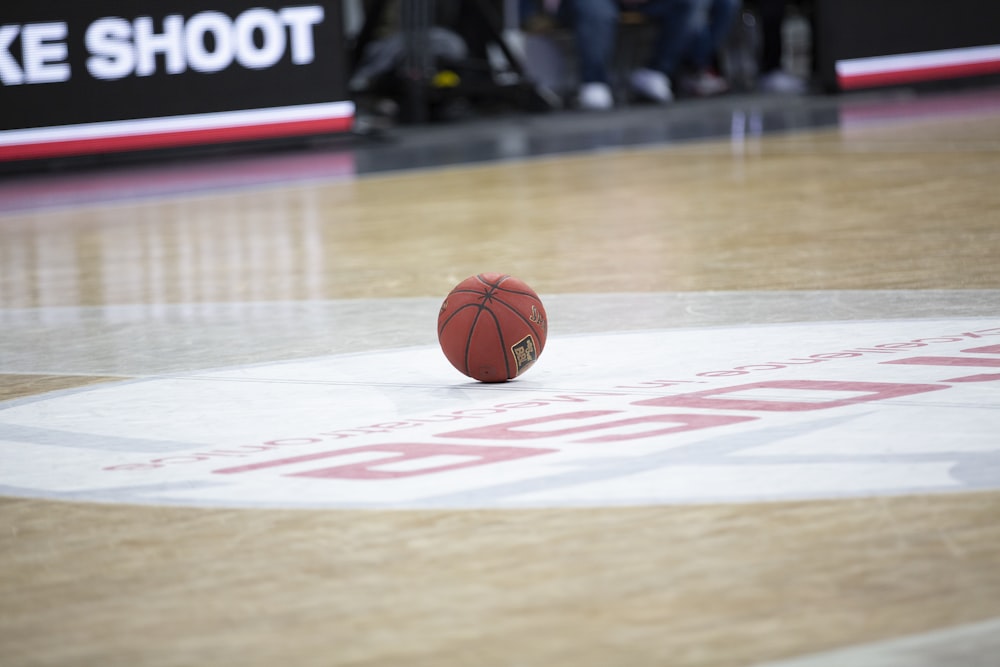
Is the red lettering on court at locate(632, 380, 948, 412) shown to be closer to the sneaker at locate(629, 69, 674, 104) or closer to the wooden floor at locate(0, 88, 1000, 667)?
the wooden floor at locate(0, 88, 1000, 667)

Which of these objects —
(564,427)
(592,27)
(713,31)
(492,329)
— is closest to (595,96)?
(592,27)

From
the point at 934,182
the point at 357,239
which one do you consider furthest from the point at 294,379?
the point at 934,182

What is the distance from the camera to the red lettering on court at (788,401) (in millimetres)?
4045

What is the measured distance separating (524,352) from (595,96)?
11044mm

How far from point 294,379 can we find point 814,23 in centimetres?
1205

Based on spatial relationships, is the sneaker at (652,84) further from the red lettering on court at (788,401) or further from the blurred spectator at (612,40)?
the red lettering on court at (788,401)

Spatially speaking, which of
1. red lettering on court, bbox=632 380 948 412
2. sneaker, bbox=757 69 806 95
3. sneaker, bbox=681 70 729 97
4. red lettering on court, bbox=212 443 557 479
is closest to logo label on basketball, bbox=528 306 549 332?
red lettering on court, bbox=632 380 948 412

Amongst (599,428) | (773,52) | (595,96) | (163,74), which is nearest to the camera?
(599,428)

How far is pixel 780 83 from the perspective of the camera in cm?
1689

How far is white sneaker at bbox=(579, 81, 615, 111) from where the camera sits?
15.3m

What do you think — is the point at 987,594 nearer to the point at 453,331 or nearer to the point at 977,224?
the point at 453,331

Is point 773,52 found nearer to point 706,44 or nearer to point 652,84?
point 706,44

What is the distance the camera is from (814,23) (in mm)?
15891

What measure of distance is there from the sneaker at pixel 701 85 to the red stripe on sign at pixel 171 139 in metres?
4.84
